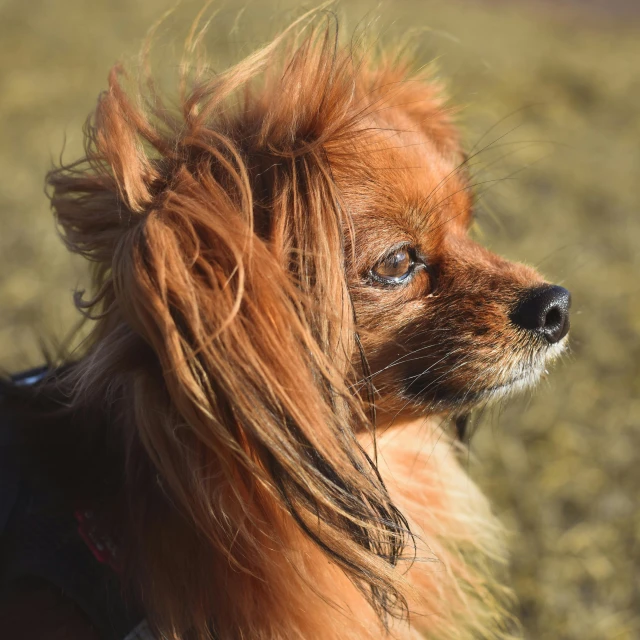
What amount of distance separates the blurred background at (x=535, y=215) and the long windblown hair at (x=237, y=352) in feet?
1.32

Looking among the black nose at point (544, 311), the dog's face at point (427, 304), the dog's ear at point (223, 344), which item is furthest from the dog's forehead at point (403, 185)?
the black nose at point (544, 311)

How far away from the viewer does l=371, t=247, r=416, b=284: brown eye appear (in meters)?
1.40

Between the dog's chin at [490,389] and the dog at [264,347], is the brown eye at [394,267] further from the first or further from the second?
the dog's chin at [490,389]

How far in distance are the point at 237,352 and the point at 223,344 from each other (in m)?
0.03

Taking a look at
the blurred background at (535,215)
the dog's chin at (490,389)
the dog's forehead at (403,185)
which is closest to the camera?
the dog's forehead at (403,185)

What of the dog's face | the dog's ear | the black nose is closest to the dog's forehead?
the dog's face

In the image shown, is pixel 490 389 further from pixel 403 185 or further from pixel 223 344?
pixel 223 344

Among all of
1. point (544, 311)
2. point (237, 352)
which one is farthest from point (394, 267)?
point (237, 352)

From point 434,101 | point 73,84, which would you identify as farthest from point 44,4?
point 434,101

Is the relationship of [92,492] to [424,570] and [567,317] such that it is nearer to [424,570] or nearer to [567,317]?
[424,570]

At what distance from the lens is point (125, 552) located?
1.35 m

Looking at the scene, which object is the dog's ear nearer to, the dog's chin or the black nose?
the dog's chin

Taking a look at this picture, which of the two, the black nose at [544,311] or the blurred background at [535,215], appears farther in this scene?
the blurred background at [535,215]

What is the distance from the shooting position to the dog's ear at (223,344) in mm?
1119
